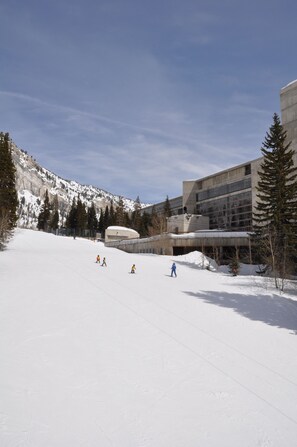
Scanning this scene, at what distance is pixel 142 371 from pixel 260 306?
37.4 ft

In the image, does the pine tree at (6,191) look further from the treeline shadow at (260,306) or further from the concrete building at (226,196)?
the concrete building at (226,196)

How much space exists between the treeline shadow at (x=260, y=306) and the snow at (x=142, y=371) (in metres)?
0.16

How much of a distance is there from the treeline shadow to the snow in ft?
0.53

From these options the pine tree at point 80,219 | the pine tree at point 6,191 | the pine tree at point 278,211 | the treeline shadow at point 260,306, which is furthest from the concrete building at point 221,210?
the pine tree at point 80,219

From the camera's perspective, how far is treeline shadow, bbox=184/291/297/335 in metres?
15.7

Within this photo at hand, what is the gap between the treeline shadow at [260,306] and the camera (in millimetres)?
15734

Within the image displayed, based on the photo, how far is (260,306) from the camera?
723 inches

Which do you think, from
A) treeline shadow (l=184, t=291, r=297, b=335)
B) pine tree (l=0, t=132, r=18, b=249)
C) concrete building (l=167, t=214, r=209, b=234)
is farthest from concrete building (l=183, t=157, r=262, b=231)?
treeline shadow (l=184, t=291, r=297, b=335)

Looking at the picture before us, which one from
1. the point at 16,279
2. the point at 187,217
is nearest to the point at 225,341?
the point at 16,279

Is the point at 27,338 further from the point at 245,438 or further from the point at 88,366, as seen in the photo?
the point at 245,438

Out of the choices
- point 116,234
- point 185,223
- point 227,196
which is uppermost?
point 227,196

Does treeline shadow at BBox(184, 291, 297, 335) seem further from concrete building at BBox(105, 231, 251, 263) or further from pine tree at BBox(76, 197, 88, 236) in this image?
pine tree at BBox(76, 197, 88, 236)

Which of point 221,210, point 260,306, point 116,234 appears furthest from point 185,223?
point 260,306

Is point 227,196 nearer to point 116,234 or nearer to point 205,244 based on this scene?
point 205,244
